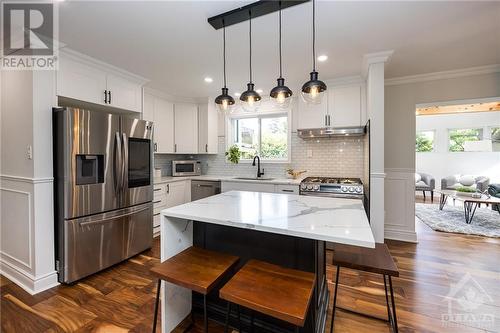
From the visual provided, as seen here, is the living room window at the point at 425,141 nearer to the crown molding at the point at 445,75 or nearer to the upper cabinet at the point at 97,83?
the crown molding at the point at 445,75

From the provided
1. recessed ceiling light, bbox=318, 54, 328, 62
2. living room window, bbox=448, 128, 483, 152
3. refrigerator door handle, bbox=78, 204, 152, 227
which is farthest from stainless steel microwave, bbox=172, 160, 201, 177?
living room window, bbox=448, 128, 483, 152

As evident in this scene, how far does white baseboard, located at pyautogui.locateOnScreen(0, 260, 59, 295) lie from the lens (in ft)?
7.11

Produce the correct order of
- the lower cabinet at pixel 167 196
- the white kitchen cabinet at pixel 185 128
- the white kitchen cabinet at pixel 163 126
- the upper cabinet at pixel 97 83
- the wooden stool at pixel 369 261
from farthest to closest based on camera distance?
1. the white kitchen cabinet at pixel 185 128
2. the white kitchen cabinet at pixel 163 126
3. the lower cabinet at pixel 167 196
4. the upper cabinet at pixel 97 83
5. the wooden stool at pixel 369 261

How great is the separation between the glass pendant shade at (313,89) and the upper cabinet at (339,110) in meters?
1.60

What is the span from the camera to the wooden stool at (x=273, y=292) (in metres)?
1.03

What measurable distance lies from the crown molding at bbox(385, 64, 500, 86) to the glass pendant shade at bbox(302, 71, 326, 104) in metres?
2.51

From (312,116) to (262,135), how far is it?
113 cm

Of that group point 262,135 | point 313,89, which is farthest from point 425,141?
point 313,89

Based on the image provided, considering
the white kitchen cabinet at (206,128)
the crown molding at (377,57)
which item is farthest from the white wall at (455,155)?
the white kitchen cabinet at (206,128)

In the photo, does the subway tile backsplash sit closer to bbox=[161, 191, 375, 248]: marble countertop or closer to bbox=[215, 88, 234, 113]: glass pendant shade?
bbox=[161, 191, 375, 248]: marble countertop

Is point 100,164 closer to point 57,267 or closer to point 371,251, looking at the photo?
point 57,267

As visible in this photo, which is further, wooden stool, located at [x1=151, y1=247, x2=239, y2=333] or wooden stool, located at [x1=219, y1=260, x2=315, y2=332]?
wooden stool, located at [x1=151, y1=247, x2=239, y2=333]

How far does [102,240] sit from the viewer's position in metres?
2.51

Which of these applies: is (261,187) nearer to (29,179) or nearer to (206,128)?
(206,128)
